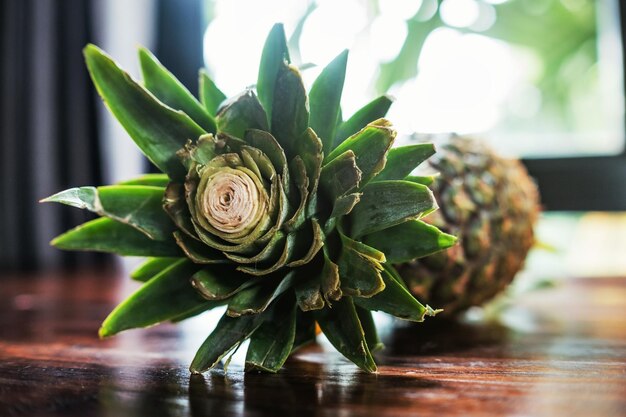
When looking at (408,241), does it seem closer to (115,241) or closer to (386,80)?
(115,241)

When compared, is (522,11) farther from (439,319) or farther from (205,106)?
(205,106)

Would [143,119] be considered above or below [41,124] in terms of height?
below

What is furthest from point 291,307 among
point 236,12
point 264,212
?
point 236,12

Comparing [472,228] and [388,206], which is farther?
[472,228]

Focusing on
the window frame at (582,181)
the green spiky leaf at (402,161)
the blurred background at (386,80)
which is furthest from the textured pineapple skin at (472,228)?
the window frame at (582,181)

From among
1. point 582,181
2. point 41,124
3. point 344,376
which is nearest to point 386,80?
point 582,181


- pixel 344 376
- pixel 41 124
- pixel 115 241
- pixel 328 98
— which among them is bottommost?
pixel 344 376

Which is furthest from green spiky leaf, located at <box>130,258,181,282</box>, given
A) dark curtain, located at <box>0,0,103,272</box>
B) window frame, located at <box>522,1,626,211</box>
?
dark curtain, located at <box>0,0,103,272</box>
